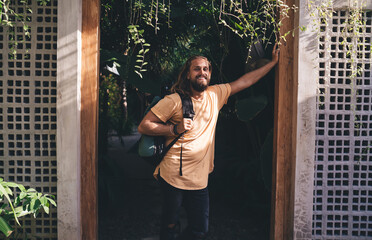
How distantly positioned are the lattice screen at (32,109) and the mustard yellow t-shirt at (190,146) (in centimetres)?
94

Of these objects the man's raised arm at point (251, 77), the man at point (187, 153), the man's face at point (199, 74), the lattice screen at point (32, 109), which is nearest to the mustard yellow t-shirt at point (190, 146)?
the man at point (187, 153)

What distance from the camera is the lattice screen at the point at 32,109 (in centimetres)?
267

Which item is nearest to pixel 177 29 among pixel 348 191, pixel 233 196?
pixel 233 196

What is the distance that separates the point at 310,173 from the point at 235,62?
1876 mm

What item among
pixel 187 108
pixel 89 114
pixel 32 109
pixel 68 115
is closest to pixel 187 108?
pixel 187 108

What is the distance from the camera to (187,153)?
8.18 ft

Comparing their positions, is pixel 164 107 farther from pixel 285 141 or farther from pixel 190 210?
pixel 285 141

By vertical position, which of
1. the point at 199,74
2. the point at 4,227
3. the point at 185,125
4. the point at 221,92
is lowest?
the point at 4,227

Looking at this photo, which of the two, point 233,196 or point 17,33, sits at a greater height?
point 17,33

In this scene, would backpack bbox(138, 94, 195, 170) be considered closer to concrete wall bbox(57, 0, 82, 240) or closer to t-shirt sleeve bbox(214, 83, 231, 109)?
t-shirt sleeve bbox(214, 83, 231, 109)

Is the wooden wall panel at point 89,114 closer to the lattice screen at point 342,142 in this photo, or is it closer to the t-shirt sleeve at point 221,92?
the t-shirt sleeve at point 221,92

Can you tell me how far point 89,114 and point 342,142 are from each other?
7.16ft

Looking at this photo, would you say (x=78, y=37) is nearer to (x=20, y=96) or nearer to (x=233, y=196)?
(x=20, y=96)

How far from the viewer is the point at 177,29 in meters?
4.55
